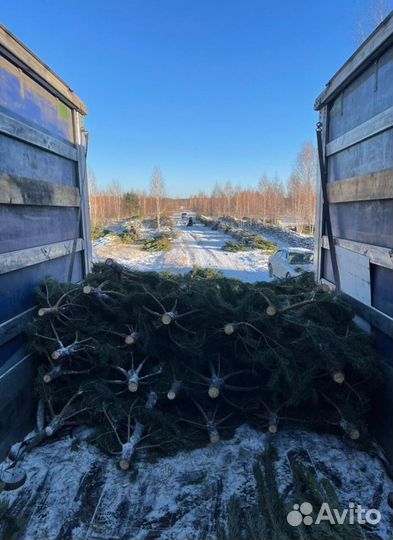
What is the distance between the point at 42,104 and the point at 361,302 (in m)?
4.04

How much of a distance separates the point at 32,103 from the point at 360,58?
3.30 meters

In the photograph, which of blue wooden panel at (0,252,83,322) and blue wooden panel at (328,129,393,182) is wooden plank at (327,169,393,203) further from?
blue wooden panel at (0,252,83,322)

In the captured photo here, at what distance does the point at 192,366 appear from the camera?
320cm

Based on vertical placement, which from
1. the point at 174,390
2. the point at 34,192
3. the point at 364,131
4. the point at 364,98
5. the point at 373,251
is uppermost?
the point at 364,98

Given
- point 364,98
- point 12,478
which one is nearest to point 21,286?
point 12,478

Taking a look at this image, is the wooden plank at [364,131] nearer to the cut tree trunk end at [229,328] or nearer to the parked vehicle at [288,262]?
the cut tree trunk end at [229,328]

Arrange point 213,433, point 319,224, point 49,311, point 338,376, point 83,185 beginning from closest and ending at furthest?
point 338,376 < point 213,433 < point 49,311 < point 319,224 < point 83,185

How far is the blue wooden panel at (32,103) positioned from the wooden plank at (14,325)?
194cm

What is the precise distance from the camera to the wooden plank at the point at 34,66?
3143mm

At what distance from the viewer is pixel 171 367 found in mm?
3193

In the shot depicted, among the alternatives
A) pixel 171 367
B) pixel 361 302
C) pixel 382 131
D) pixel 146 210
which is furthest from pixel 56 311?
pixel 146 210

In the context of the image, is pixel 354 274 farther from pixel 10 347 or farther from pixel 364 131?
pixel 10 347

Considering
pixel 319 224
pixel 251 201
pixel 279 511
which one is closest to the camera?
pixel 279 511

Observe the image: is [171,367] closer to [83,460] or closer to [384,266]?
[83,460]
